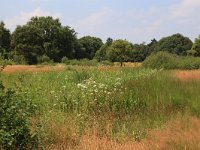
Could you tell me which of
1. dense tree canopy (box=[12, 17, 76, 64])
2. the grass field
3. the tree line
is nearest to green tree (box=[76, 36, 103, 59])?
the tree line

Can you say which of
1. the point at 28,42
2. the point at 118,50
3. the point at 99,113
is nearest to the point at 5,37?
the point at 28,42

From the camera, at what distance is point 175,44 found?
102 m

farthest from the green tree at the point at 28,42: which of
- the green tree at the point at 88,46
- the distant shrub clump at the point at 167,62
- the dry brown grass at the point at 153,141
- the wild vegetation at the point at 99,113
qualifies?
the dry brown grass at the point at 153,141

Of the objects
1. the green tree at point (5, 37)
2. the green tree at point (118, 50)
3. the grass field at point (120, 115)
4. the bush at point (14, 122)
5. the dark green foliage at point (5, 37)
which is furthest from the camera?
the green tree at point (5, 37)

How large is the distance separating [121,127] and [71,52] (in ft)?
239

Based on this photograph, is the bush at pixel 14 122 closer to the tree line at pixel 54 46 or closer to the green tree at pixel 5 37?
the tree line at pixel 54 46

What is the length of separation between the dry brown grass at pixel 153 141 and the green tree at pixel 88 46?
78.2 meters

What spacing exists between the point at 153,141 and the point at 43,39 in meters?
73.7

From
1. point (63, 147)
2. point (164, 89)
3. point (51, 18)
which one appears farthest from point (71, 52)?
point (63, 147)

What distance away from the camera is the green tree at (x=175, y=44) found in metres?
99.0

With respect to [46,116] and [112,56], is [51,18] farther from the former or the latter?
[46,116]

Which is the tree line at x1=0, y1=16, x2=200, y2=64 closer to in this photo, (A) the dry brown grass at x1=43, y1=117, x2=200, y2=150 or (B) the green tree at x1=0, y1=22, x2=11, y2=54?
(B) the green tree at x1=0, y1=22, x2=11, y2=54

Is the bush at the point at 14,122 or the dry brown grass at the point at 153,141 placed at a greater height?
the bush at the point at 14,122

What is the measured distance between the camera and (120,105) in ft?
33.7
